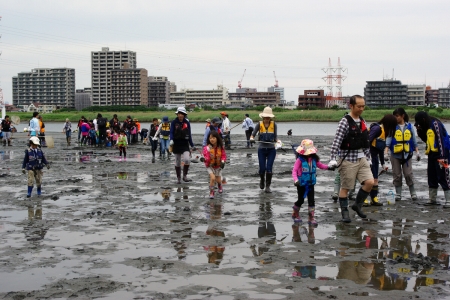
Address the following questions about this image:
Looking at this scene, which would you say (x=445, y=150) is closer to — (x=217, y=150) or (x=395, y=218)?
(x=395, y=218)

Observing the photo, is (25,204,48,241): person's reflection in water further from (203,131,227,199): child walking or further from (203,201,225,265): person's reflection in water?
(203,131,227,199): child walking

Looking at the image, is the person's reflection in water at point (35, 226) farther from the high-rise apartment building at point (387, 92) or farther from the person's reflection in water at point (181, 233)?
the high-rise apartment building at point (387, 92)

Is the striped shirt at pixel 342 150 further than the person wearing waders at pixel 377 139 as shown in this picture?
No

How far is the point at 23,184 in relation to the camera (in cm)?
1580

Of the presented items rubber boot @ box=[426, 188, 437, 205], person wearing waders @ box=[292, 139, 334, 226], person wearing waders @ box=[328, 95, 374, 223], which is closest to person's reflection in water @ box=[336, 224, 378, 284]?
person wearing waders @ box=[328, 95, 374, 223]

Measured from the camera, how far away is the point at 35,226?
1005 cm

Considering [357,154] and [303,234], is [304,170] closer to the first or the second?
[357,154]

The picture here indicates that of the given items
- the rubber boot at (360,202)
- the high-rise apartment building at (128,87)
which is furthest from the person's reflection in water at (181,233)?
the high-rise apartment building at (128,87)

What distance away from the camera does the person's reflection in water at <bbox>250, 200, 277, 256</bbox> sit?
8375mm

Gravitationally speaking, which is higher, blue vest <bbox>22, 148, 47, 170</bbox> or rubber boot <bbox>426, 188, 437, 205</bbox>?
blue vest <bbox>22, 148, 47, 170</bbox>

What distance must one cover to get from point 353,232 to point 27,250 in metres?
4.74

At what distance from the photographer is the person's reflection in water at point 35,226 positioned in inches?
364

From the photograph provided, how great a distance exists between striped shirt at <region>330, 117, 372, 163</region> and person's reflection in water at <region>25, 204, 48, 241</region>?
15.3ft

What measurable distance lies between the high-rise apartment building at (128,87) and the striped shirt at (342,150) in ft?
588
